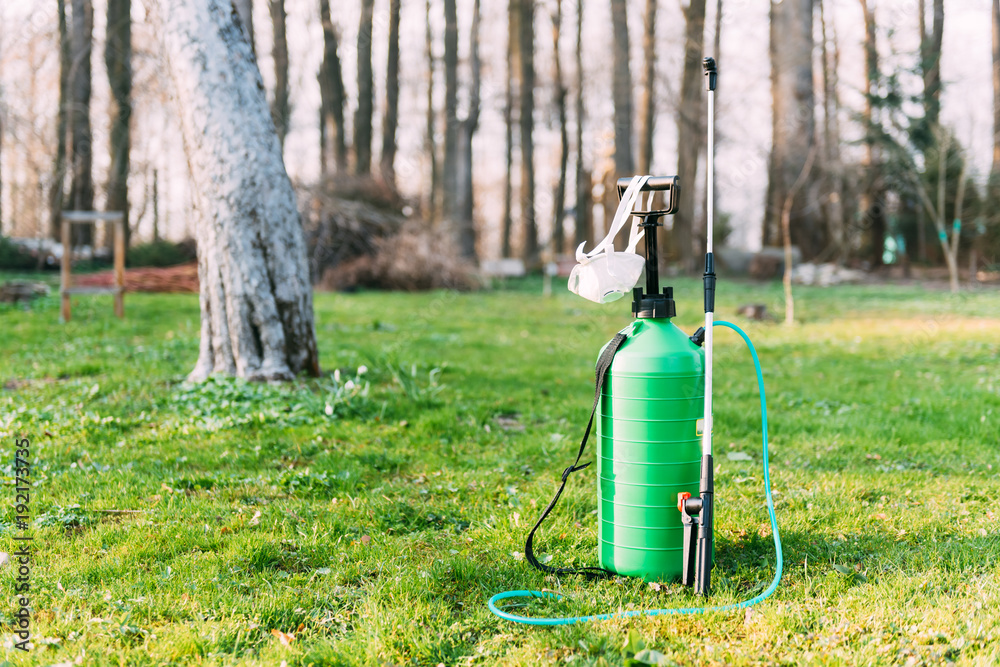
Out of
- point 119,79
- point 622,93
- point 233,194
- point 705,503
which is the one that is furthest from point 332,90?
point 705,503

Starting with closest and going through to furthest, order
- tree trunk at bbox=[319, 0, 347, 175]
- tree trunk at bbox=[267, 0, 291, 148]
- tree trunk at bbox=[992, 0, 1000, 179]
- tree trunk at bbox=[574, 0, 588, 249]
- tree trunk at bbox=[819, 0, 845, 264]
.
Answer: tree trunk at bbox=[267, 0, 291, 148], tree trunk at bbox=[319, 0, 347, 175], tree trunk at bbox=[819, 0, 845, 264], tree trunk at bbox=[992, 0, 1000, 179], tree trunk at bbox=[574, 0, 588, 249]

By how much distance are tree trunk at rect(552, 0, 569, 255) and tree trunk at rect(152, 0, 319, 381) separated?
21904 millimetres

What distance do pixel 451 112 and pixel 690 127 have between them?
320 inches

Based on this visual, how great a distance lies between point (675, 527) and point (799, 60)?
20.4 metres

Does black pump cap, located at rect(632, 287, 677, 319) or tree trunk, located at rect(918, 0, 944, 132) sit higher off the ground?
tree trunk, located at rect(918, 0, 944, 132)

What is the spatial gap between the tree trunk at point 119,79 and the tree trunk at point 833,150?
19571 millimetres

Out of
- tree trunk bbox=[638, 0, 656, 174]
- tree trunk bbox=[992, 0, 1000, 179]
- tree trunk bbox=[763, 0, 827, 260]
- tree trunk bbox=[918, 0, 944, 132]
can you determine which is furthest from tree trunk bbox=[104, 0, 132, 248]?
tree trunk bbox=[992, 0, 1000, 179]

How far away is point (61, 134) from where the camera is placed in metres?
22.3

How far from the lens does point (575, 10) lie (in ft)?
90.6

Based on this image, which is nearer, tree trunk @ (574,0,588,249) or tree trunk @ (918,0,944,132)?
tree trunk @ (918,0,944,132)

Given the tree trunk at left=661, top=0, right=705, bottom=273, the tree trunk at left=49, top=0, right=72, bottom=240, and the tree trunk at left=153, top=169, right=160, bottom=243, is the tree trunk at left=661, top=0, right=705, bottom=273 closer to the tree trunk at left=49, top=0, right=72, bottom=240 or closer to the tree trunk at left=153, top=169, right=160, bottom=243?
the tree trunk at left=49, top=0, right=72, bottom=240

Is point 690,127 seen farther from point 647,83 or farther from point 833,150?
point 833,150

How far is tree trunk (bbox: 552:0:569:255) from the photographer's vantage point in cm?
2680

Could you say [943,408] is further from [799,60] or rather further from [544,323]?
[799,60]
